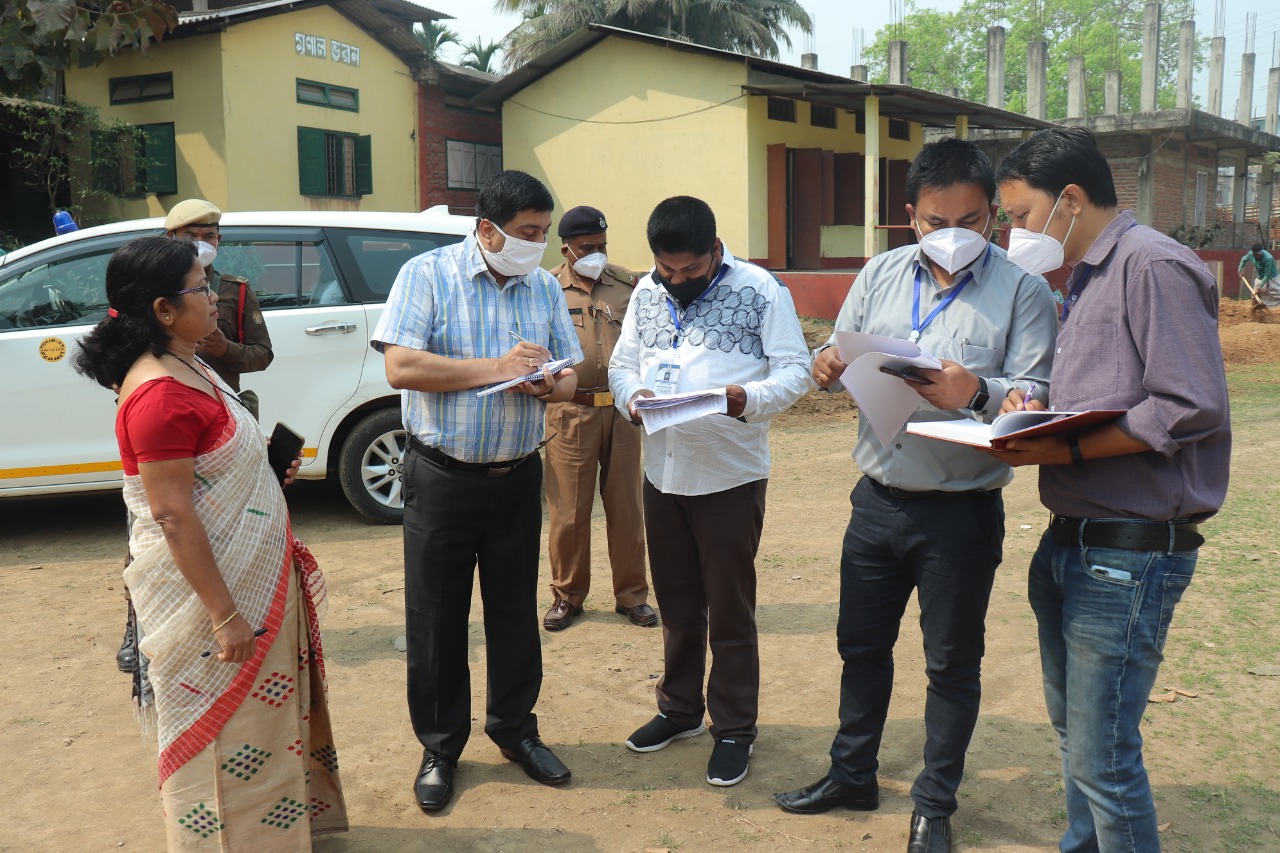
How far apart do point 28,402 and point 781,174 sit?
535 inches

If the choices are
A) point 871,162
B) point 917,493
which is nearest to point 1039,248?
point 917,493

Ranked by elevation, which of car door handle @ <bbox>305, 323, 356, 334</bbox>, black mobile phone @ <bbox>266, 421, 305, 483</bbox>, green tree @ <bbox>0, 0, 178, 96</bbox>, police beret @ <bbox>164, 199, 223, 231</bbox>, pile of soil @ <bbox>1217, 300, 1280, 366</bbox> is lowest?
pile of soil @ <bbox>1217, 300, 1280, 366</bbox>

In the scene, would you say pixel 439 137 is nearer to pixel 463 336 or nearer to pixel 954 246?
pixel 463 336

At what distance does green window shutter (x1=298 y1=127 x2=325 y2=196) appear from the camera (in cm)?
1645

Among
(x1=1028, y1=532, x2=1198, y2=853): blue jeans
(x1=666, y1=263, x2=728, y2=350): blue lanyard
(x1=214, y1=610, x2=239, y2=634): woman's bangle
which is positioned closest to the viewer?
(x1=1028, y1=532, x2=1198, y2=853): blue jeans

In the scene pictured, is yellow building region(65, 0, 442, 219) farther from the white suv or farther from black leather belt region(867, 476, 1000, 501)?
black leather belt region(867, 476, 1000, 501)

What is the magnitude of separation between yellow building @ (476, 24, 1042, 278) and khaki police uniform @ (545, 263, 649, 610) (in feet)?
37.9

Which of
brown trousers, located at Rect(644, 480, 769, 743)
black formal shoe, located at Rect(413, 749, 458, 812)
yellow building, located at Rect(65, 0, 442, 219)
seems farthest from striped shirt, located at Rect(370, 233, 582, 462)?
yellow building, located at Rect(65, 0, 442, 219)

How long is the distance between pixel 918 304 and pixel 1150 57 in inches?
1596

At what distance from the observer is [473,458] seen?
3.40 meters

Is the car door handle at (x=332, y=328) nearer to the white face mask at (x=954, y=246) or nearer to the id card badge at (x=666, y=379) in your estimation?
the id card badge at (x=666, y=379)

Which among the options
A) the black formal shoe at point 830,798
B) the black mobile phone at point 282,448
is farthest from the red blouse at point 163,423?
the black formal shoe at point 830,798

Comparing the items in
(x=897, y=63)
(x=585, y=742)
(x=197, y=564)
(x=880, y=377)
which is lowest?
(x=585, y=742)

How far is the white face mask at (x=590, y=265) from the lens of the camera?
16.6 feet
